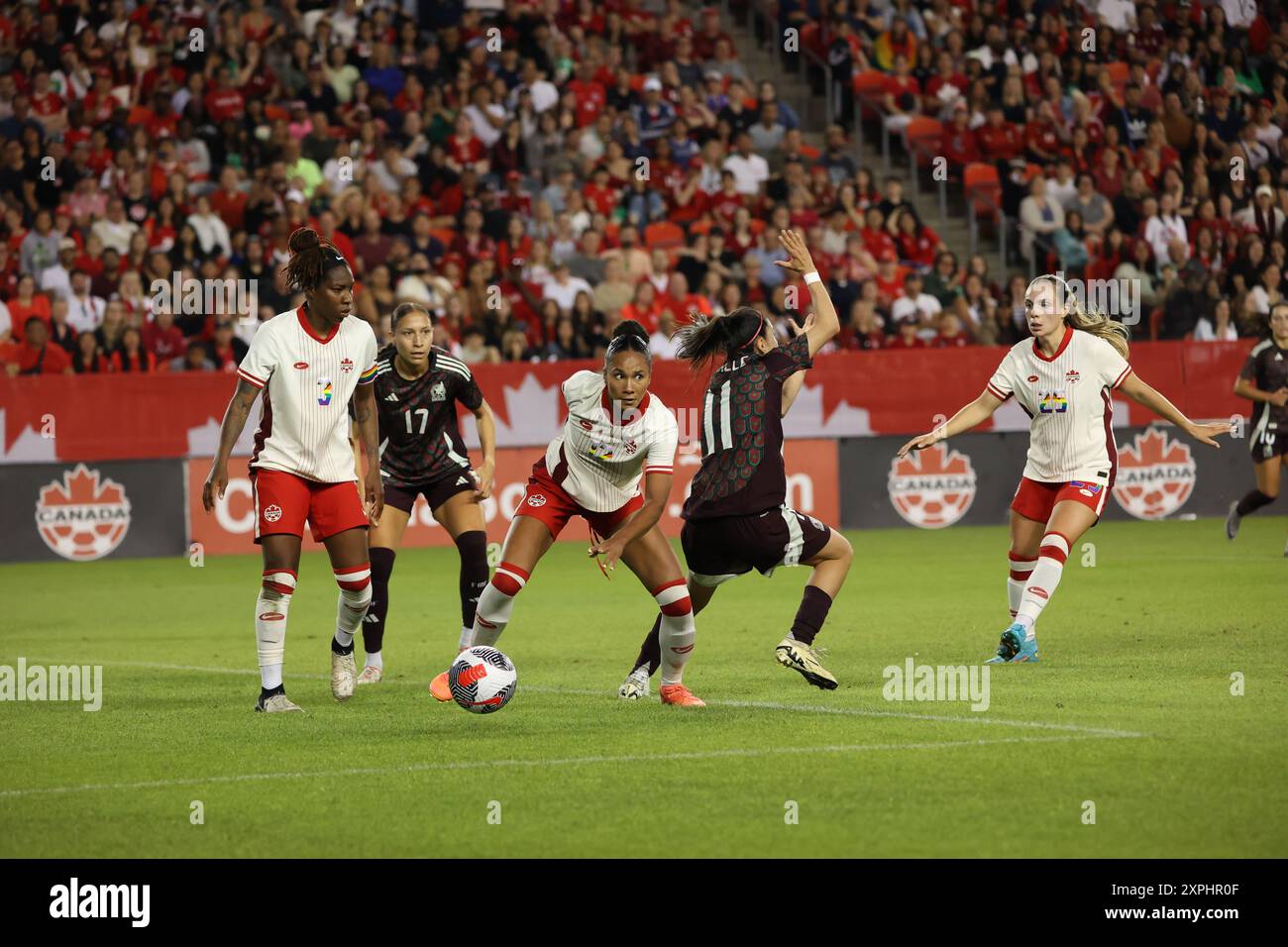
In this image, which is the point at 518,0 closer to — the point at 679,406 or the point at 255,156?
the point at 255,156

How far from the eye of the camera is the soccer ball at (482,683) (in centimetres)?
929

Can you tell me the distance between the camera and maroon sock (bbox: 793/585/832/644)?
9984 millimetres

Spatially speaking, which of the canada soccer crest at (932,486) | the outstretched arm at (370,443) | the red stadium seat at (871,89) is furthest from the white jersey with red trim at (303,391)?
the red stadium seat at (871,89)

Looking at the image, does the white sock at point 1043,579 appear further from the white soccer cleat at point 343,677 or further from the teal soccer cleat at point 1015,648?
the white soccer cleat at point 343,677

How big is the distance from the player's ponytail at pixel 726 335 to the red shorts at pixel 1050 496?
2.69 meters

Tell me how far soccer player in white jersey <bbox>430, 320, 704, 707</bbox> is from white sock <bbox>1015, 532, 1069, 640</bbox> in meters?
2.50

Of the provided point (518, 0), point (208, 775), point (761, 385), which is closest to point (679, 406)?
point (518, 0)

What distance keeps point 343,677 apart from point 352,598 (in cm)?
44

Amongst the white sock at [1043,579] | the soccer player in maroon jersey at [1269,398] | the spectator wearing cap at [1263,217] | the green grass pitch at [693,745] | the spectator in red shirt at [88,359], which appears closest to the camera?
the green grass pitch at [693,745]

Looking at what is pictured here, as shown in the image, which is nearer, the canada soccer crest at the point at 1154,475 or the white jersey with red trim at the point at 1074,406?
the white jersey with red trim at the point at 1074,406

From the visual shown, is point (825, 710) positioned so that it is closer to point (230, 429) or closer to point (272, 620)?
point (272, 620)

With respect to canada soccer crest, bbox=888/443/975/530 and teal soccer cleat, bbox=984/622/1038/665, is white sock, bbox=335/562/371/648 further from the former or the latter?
canada soccer crest, bbox=888/443/975/530

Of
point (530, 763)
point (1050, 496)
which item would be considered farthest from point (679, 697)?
point (1050, 496)

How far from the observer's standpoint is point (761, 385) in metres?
9.81
